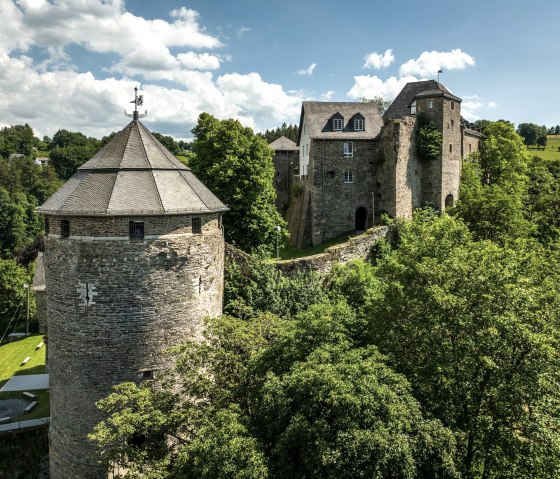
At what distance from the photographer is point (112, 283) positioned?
644 inches

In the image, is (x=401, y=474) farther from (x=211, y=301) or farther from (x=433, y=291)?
(x=211, y=301)

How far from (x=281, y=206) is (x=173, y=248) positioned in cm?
3584

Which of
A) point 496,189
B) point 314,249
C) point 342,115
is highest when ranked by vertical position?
point 342,115

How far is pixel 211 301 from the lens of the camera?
61.7ft

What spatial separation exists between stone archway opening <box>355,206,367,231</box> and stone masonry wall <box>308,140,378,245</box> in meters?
0.54

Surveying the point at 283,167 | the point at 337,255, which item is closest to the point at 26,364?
the point at 337,255

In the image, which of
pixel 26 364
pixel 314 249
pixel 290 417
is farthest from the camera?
pixel 314 249

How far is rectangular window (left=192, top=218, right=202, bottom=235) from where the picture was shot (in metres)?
17.7

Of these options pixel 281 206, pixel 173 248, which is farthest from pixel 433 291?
pixel 281 206

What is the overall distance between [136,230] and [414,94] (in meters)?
30.5

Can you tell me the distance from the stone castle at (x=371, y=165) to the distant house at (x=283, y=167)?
45.9 ft

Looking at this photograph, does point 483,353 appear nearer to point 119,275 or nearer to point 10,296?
point 119,275

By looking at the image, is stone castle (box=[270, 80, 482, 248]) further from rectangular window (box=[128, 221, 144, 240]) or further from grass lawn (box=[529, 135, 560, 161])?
grass lawn (box=[529, 135, 560, 161])

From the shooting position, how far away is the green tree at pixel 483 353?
43.2ft
